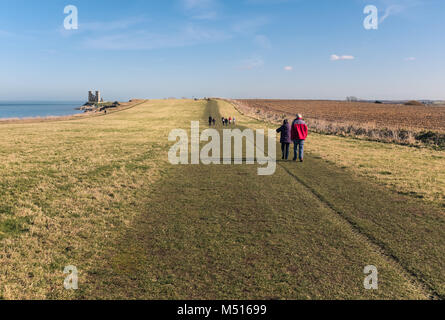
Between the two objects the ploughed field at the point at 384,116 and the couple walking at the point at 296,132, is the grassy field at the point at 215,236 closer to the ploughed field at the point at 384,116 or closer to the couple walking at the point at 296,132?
the couple walking at the point at 296,132

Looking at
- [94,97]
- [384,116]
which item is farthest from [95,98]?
[384,116]

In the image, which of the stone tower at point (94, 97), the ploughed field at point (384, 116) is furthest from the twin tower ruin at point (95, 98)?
the ploughed field at point (384, 116)

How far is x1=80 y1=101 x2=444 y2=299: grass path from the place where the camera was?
4219mm

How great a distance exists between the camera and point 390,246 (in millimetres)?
5516

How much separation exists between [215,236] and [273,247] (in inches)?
51.7

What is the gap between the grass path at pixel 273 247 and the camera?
4219mm

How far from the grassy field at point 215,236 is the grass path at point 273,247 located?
0.08 feet

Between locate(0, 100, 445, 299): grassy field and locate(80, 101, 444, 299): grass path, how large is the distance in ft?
0.08

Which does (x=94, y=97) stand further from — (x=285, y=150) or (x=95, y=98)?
(x=285, y=150)

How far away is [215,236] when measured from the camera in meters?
5.98

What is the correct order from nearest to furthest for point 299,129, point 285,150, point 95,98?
1. point 299,129
2. point 285,150
3. point 95,98

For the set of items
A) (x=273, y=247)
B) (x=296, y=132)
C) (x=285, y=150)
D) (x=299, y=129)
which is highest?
(x=299, y=129)

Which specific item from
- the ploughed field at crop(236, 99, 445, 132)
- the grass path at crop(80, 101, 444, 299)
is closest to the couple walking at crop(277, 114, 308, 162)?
the grass path at crop(80, 101, 444, 299)

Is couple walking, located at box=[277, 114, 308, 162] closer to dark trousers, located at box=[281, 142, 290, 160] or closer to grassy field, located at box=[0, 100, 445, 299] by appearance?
dark trousers, located at box=[281, 142, 290, 160]
